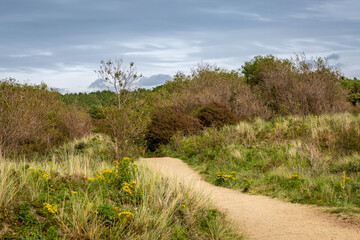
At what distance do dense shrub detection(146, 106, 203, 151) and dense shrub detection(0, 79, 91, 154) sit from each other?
5598mm

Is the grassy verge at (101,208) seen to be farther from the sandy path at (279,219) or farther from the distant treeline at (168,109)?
the distant treeline at (168,109)

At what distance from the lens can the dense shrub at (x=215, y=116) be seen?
1959 cm

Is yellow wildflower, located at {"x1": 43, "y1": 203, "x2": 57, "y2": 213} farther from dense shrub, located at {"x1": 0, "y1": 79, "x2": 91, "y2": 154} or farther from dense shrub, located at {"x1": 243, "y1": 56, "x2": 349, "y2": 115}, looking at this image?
dense shrub, located at {"x1": 243, "y1": 56, "x2": 349, "y2": 115}

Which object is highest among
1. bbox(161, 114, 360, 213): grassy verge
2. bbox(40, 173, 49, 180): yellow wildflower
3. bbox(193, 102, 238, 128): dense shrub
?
bbox(193, 102, 238, 128): dense shrub

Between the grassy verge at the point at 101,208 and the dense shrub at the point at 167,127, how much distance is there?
11.3m

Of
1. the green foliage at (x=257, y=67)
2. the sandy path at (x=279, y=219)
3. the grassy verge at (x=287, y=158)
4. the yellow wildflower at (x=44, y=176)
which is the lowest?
the sandy path at (x=279, y=219)

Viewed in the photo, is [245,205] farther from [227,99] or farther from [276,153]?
[227,99]

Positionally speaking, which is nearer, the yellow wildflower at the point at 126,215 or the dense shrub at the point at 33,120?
the yellow wildflower at the point at 126,215

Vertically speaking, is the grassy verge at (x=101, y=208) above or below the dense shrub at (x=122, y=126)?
below

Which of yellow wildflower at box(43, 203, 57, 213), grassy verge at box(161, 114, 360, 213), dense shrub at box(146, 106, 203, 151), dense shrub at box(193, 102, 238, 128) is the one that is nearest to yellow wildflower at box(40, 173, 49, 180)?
yellow wildflower at box(43, 203, 57, 213)

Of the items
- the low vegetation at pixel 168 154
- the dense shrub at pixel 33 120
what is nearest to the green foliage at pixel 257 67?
the low vegetation at pixel 168 154

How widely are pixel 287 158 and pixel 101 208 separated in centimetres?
888

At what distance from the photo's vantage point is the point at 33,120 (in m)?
15.7

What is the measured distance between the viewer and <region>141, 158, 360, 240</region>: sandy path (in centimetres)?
592
